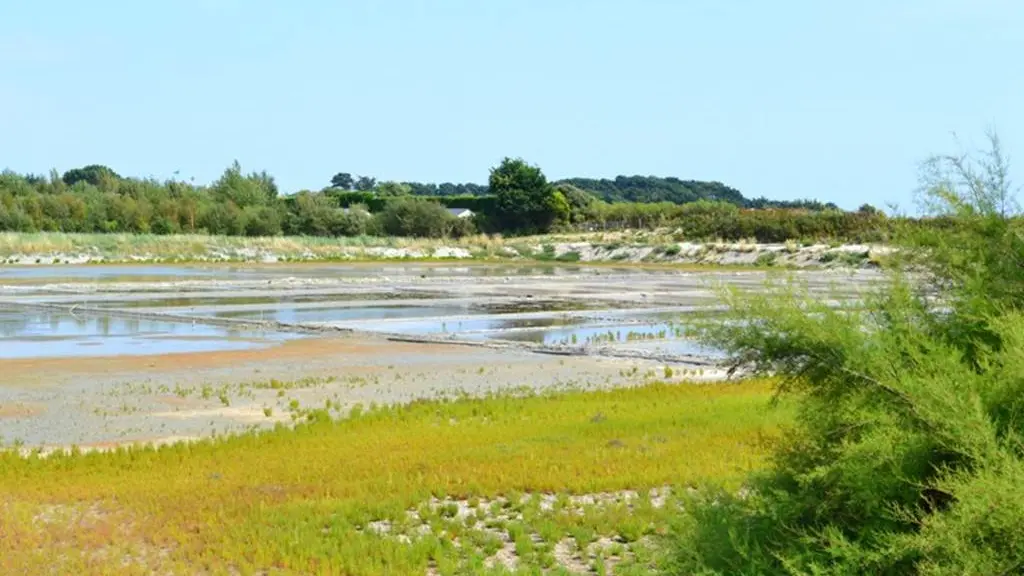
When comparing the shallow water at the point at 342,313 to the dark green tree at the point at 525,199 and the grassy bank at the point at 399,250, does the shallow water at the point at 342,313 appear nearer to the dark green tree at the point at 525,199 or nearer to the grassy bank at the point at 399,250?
the grassy bank at the point at 399,250

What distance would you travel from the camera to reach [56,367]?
81.4ft

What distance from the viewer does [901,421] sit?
5512 mm

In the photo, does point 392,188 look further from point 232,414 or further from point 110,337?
point 232,414

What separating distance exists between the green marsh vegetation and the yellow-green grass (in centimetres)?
125

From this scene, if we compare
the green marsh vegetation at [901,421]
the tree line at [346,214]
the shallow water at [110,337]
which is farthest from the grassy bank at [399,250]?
the green marsh vegetation at [901,421]

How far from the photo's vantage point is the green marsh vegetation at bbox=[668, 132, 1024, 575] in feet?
16.8

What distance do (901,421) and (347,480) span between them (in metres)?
8.46

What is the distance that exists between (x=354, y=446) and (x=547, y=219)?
326 feet

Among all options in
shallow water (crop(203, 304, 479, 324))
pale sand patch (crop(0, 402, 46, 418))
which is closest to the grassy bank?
shallow water (crop(203, 304, 479, 324))

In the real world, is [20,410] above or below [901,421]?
below

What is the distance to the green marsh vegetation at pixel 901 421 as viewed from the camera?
5113mm

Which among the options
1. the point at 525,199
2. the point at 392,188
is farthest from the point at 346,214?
the point at 392,188

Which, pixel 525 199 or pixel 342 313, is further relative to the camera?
pixel 525 199

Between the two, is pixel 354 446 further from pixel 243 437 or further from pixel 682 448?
pixel 682 448
